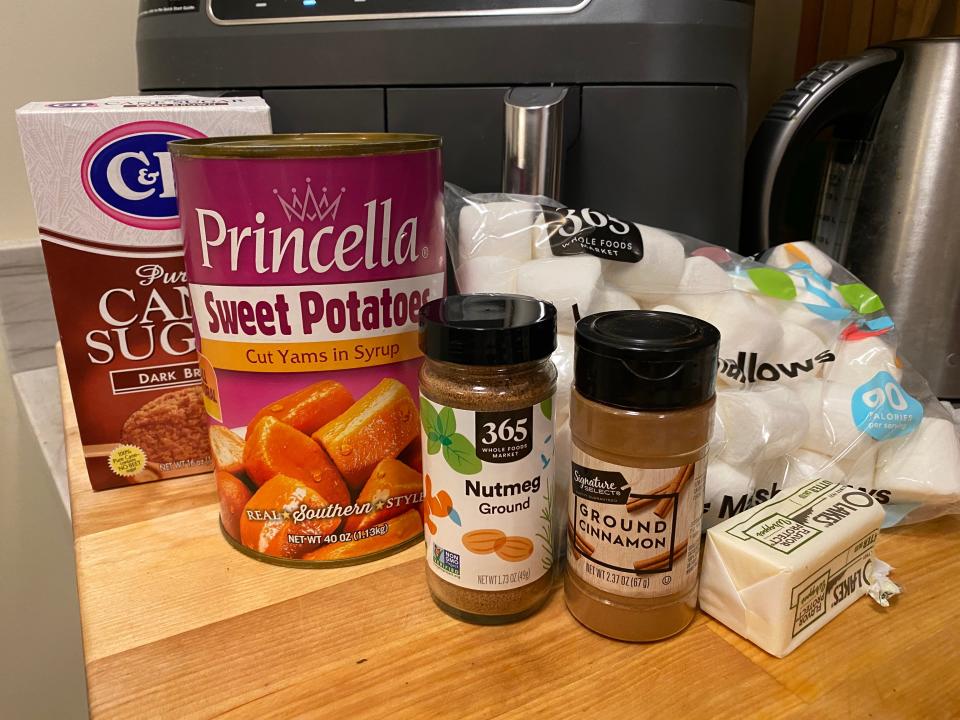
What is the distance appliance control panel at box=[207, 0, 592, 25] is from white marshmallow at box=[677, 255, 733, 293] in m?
0.21

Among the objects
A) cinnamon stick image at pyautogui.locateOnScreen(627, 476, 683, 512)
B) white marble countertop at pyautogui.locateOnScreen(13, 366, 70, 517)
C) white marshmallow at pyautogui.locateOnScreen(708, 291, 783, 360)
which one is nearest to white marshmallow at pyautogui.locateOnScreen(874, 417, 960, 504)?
white marshmallow at pyautogui.locateOnScreen(708, 291, 783, 360)

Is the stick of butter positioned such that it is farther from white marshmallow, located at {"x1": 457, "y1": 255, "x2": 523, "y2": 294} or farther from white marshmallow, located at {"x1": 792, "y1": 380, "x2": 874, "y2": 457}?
white marshmallow, located at {"x1": 457, "y1": 255, "x2": 523, "y2": 294}

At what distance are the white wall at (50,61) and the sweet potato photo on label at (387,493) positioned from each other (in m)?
0.73

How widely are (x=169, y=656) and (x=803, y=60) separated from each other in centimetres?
88

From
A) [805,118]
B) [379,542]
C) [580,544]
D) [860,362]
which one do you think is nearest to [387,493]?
[379,542]

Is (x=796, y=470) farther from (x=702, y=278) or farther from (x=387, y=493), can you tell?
(x=387, y=493)

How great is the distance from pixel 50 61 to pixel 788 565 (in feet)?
3.18

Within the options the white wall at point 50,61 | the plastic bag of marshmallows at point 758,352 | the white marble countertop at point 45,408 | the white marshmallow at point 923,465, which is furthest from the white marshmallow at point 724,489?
the white wall at point 50,61

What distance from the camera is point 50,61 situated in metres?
0.94

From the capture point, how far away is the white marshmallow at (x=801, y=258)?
0.63 meters

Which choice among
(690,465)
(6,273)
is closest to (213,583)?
(690,465)

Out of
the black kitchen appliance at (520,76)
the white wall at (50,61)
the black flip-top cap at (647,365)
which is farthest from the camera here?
the white wall at (50,61)

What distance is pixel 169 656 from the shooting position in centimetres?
44

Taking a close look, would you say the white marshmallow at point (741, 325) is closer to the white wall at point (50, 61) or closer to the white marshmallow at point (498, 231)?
the white marshmallow at point (498, 231)
